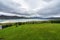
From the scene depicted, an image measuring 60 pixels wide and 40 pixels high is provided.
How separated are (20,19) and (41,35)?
116 inches

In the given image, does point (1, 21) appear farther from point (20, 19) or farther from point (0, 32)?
point (20, 19)

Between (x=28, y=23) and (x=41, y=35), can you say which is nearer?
(x=41, y=35)

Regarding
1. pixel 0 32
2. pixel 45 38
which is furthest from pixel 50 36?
pixel 0 32

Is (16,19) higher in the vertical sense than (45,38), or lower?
higher

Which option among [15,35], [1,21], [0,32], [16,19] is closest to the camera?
[15,35]

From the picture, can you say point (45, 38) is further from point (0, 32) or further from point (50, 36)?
point (0, 32)

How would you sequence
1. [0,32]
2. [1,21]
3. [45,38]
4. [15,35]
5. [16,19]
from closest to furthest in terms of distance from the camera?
1. [45,38]
2. [15,35]
3. [0,32]
4. [1,21]
5. [16,19]

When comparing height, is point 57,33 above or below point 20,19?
below

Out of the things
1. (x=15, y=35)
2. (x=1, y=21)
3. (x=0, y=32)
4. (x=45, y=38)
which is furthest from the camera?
(x=1, y=21)

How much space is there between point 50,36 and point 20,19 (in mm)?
3400

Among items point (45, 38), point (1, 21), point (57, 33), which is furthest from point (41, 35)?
point (1, 21)

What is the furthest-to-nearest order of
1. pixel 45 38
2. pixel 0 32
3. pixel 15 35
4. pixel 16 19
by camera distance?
pixel 16 19 → pixel 0 32 → pixel 15 35 → pixel 45 38

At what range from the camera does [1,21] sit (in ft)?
28.1

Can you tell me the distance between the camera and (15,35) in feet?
23.8
